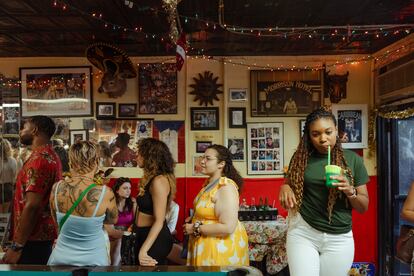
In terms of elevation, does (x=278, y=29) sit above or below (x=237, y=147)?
above

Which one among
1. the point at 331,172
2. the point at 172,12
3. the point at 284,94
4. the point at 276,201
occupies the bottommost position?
the point at 276,201

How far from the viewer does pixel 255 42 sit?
215 inches

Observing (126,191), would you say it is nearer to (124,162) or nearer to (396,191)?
(124,162)

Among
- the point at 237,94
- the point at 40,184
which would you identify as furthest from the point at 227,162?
the point at 237,94

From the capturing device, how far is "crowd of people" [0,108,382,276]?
244cm

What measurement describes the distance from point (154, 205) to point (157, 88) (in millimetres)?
3347

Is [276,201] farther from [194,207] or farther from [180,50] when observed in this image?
[194,207]

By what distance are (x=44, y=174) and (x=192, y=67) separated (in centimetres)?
341

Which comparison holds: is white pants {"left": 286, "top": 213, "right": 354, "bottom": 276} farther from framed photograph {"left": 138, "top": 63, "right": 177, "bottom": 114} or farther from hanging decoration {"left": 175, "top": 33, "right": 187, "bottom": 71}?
framed photograph {"left": 138, "top": 63, "right": 177, "bottom": 114}

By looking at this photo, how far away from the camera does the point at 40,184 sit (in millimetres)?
3107

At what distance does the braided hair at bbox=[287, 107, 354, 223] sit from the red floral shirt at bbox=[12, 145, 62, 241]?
1761 millimetres

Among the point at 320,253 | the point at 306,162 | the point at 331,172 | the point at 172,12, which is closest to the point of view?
the point at 331,172

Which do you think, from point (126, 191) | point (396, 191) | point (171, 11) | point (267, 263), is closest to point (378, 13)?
point (171, 11)

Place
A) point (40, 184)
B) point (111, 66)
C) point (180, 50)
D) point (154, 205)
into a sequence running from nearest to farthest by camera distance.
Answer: point (154, 205), point (40, 184), point (180, 50), point (111, 66)
